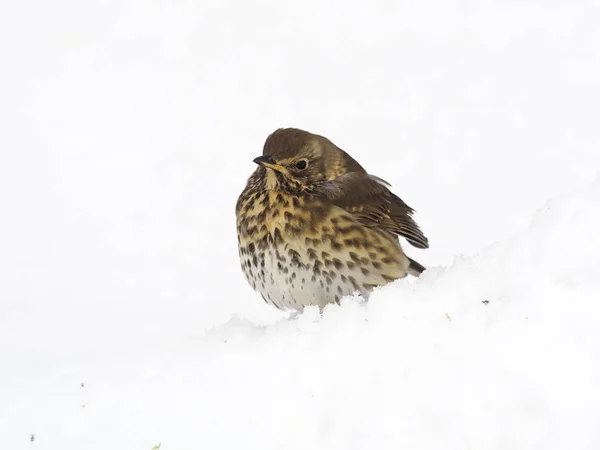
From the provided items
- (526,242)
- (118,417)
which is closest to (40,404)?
(118,417)

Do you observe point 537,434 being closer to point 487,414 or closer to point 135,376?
point 487,414

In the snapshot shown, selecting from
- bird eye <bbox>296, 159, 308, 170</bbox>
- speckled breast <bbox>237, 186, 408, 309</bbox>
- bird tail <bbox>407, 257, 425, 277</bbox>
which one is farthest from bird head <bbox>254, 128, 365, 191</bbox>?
bird tail <bbox>407, 257, 425, 277</bbox>

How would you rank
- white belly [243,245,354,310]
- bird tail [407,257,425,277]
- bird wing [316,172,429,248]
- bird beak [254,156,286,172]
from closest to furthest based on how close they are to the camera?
white belly [243,245,354,310]
bird beak [254,156,286,172]
bird wing [316,172,429,248]
bird tail [407,257,425,277]

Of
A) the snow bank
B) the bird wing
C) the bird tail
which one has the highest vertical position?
the bird wing

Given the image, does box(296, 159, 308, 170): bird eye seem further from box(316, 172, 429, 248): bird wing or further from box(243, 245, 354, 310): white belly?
box(243, 245, 354, 310): white belly

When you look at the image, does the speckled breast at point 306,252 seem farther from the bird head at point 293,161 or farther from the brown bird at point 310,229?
the bird head at point 293,161

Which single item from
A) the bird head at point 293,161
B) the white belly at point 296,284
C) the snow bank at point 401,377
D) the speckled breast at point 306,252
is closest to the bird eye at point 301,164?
the bird head at point 293,161

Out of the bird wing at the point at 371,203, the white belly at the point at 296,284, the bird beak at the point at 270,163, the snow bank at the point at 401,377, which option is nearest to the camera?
the snow bank at the point at 401,377

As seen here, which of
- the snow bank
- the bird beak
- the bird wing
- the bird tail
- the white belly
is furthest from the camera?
the bird tail

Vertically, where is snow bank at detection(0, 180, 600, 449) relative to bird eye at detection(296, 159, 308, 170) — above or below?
below
